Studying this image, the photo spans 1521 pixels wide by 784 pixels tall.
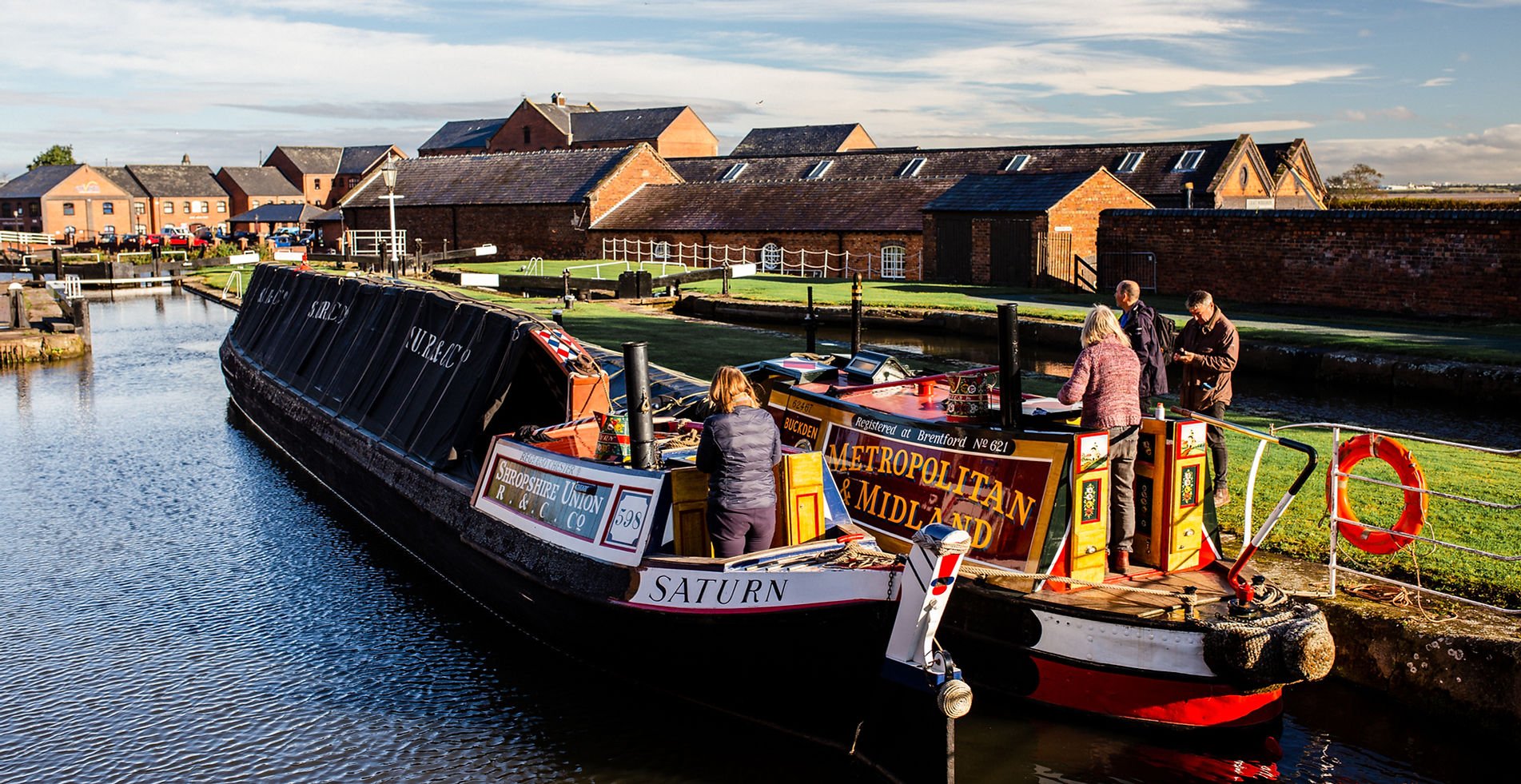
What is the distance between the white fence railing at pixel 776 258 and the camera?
4125 cm

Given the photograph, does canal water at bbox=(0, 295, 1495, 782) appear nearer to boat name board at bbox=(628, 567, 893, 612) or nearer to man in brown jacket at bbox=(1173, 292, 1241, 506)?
boat name board at bbox=(628, 567, 893, 612)

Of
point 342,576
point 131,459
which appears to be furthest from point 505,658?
point 131,459

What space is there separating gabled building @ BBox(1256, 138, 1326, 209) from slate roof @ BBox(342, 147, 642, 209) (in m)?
28.9

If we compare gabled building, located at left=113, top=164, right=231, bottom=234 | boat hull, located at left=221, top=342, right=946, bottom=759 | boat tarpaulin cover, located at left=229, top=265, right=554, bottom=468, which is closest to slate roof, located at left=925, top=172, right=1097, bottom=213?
boat tarpaulin cover, located at left=229, top=265, right=554, bottom=468

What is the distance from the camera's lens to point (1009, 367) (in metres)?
8.16

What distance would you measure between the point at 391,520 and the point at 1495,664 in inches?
381

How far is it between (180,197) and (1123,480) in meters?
101

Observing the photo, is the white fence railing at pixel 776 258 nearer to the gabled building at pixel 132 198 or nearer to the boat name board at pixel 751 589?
the boat name board at pixel 751 589

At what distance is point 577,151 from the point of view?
178ft

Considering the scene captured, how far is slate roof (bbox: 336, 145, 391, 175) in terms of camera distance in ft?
326

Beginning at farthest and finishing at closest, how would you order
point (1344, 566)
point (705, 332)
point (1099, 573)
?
point (705, 332)
point (1344, 566)
point (1099, 573)

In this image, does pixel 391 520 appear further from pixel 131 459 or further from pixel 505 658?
pixel 131 459

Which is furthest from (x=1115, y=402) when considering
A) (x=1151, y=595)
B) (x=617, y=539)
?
(x=617, y=539)

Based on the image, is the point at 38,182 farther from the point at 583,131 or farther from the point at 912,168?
the point at 912,168
